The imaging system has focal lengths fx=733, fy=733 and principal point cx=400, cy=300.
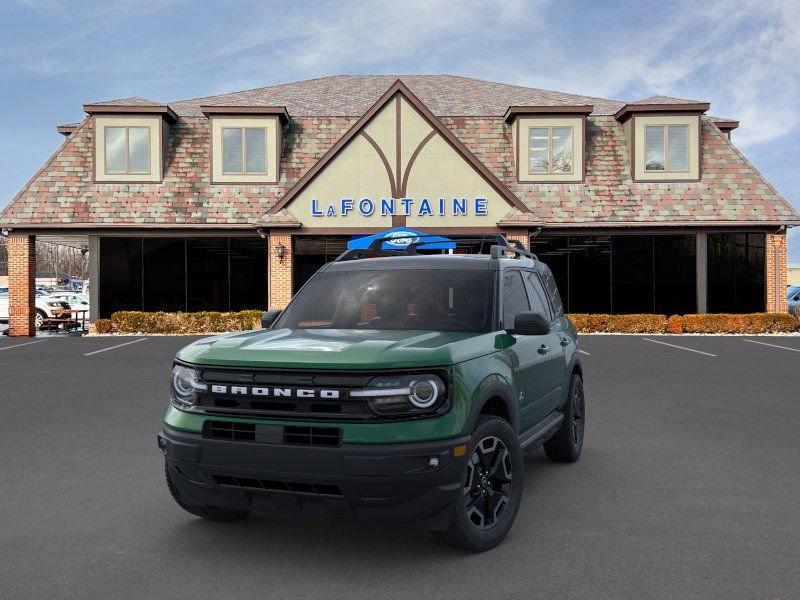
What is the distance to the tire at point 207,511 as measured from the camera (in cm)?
473

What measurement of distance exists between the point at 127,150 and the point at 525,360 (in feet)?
72.7

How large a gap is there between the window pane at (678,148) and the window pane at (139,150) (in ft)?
57.6

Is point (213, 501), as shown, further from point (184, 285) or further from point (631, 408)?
point (184, 285)

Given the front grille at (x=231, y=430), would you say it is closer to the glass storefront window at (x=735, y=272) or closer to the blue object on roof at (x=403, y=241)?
the blue object on roof at (x=403, y=241)

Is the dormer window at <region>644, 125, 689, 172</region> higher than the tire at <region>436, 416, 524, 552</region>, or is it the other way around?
the dormer window at <region>644, 125, 689, 172</region>

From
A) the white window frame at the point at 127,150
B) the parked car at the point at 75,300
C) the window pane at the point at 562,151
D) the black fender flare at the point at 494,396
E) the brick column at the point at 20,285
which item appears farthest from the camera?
the parked car at the point at 75,300

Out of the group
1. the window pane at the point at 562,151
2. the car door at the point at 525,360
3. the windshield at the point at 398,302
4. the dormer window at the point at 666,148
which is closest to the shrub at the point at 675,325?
the dormer window at the point at 666,148

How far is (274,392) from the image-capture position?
13.6 feet

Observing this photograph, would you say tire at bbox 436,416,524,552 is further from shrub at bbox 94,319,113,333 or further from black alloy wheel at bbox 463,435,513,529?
shrub at bbox 94,319,113,333

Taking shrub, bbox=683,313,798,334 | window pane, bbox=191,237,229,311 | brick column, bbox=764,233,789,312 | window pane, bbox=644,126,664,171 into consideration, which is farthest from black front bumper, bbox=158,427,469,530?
brick column, bbox=764,233,789,312

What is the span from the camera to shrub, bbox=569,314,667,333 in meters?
23.6

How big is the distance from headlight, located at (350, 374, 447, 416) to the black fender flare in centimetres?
26

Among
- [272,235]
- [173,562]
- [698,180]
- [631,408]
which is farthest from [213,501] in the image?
[698,180]

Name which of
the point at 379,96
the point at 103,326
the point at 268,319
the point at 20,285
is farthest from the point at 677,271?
the point at 268,319
